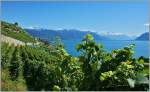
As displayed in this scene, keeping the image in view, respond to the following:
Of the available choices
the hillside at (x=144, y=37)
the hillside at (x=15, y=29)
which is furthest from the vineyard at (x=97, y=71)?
the hillside at (x=15, y=29)

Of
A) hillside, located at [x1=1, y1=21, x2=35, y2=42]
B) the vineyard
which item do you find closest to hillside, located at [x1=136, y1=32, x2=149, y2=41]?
the vineyard

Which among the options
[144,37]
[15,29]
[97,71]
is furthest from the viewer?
[15,29]

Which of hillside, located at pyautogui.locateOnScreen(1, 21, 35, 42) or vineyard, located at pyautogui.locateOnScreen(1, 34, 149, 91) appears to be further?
hillside, located at pyautogui.locateOnScreen(1, 21, 35, 42)

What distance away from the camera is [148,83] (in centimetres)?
190

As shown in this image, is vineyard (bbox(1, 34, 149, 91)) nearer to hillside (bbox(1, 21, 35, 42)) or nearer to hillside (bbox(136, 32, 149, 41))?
hillside (bbox(136, 32, 149, 41))

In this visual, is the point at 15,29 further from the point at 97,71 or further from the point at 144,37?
the point at 97,71

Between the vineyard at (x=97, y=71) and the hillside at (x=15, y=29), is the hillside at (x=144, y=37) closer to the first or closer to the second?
the vineyard at (x=97, y=71)

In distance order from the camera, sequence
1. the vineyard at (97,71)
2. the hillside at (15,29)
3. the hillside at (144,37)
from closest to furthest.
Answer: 1. the vineyard at (97,71)
2. the hillside at (144,37)
3. the hillside at (15,29)

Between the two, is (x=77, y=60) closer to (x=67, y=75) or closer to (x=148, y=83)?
(x=67, y=75)

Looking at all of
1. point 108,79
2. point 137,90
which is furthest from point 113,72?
point 137,90

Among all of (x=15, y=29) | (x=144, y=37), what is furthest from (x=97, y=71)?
(x=15, y=29)

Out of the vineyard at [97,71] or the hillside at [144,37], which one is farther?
the hillside at [144,37]

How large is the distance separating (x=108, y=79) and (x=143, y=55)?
1.06 ft

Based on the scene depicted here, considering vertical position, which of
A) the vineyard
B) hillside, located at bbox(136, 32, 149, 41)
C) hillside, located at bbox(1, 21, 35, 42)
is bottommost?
the vineyard
